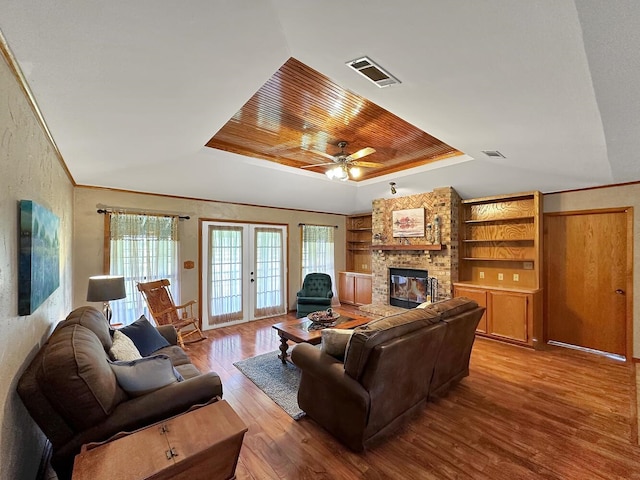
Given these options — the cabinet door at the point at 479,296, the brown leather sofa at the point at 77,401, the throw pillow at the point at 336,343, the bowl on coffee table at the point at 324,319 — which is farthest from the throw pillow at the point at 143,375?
the cabinet door at the point at 479,296

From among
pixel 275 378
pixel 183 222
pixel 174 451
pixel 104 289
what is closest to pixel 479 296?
pixel 275 378

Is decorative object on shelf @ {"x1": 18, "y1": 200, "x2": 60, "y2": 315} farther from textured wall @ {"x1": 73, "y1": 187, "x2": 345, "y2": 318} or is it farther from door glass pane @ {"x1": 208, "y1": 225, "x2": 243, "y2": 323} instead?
door glass pane @ {"x1": 208, "y1": 225, "x2": 243, "y2": 323}

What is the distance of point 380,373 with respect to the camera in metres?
2.04

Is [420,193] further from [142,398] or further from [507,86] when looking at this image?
[142,398]

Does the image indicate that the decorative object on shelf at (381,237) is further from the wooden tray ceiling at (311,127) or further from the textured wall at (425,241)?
the wooden tray ceiling at (311,127)

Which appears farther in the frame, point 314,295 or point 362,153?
point 314,295

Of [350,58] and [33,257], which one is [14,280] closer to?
[33,257]

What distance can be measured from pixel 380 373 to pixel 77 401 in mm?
1781

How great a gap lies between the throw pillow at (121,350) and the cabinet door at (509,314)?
4.84 m

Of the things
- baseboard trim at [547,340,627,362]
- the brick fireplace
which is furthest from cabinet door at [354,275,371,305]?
baseboard trim at [547,340,627,362]

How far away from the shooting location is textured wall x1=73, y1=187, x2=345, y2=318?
13.3ft

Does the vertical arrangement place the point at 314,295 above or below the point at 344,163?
below

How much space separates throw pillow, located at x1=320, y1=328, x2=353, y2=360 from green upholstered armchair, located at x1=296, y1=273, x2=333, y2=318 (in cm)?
286

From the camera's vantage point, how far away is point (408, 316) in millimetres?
2402
